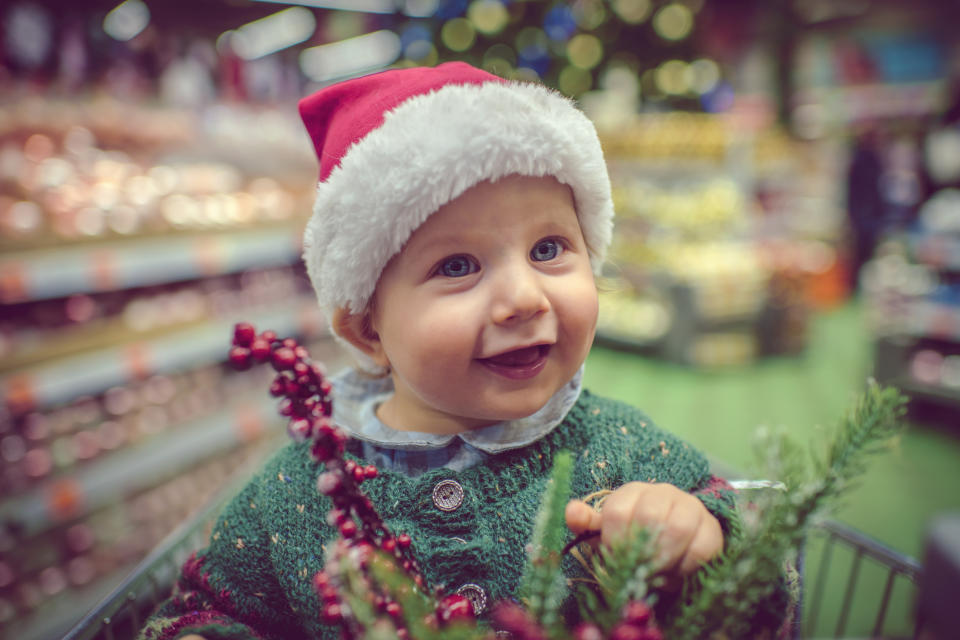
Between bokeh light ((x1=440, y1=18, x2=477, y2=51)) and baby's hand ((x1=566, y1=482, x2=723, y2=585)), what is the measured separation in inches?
212

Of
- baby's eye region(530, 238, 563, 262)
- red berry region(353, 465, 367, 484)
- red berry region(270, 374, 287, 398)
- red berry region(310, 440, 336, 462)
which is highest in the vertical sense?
baby's eye region(530, 238, 563, 262)

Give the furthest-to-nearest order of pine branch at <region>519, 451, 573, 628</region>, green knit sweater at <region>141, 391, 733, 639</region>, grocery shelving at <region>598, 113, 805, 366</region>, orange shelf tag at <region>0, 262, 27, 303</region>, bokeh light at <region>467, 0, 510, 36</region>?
1. bokeh light at <region>467, 0, 510, 36</region>
2. grocery shelving at <region>598, 113, 805, 366</region>
3. orange shelf tag at <region>0, 262, 27, 303</region>
4. green knit sweater at <region>141, 391, 733, 639</region>
5. pine branch at <region>519, 451, 573, 628</region>

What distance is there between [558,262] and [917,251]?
355 cm

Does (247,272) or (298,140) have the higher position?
(298,140)

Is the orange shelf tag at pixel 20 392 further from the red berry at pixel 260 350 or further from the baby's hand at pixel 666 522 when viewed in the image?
the baby's hand at pixel 666 522

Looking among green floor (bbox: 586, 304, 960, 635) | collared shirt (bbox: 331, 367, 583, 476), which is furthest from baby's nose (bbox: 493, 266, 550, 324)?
green floor (bbox: 586, 304, 960, 635)

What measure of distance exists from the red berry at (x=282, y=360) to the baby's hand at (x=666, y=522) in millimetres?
313

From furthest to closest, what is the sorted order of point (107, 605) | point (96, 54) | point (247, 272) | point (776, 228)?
point (776, 228) → point (247, 272) → point (96, 54) → point (107, 605)

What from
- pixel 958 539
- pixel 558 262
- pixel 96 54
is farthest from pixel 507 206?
pixel 96 54

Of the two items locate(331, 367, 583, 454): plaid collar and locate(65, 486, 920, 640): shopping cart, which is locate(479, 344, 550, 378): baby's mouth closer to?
locate(331, 367, 583, 454): plaid collar

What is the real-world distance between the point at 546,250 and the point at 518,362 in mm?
157

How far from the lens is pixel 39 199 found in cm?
189

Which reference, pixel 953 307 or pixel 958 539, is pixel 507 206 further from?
pixel 953 307

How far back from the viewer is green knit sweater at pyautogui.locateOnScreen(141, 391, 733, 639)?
0.81m
